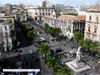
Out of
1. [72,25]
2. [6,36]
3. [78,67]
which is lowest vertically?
[78,67]

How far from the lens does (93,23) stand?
117 ft

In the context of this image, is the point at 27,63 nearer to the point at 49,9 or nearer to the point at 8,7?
the point at 49,9

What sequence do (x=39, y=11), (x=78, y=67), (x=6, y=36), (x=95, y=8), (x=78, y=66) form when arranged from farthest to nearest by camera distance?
(x=39, y=11) < (x=95, y=8) < (x=6, y=36) < (x=78, y=66) < (x=78, y=67)

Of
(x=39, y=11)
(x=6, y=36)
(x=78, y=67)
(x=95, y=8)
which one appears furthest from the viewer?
(x=39, y=11)

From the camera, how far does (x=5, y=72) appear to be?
21.7m

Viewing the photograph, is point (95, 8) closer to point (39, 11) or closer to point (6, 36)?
point (6, 36)

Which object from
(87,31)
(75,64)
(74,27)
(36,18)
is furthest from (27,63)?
(36,18)

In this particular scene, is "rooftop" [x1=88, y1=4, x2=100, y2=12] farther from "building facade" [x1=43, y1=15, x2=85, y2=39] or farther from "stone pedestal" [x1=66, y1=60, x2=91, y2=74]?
"stone pedestal" [x1=66, y1=60, x2=91, y2=74]

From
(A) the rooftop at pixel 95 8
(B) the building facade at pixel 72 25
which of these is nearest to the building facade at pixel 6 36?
(B) the building facade at pixel 72 25

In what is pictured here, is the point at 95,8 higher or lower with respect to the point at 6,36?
higher

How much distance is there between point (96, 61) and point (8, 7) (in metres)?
101

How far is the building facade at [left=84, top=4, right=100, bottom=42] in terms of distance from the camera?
34.2 metres

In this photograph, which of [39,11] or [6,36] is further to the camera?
[39,11]

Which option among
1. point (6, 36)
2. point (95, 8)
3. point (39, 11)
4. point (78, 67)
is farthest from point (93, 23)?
point (39, 11)
